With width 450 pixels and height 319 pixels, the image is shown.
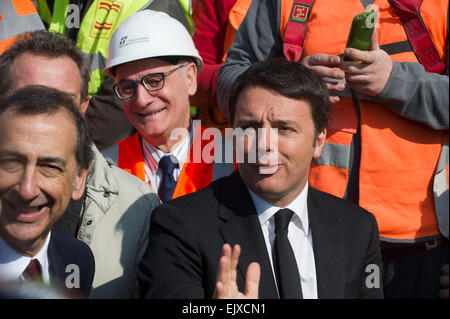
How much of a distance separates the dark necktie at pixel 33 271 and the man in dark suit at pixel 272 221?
16.6 inches

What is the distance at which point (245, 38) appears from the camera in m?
3.58

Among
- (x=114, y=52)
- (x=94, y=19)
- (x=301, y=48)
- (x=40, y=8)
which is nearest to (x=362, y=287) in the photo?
(x=301, y=48)

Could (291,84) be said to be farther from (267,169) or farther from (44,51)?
(44,51)

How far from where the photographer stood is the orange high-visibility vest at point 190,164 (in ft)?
11.8

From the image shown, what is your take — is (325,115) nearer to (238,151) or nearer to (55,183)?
(238,151)

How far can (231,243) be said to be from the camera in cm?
267

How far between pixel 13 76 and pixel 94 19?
31.3 inches

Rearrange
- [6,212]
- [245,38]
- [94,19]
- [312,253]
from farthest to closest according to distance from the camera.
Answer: [94,19] → [245,38] → [312,253] → [6,212]

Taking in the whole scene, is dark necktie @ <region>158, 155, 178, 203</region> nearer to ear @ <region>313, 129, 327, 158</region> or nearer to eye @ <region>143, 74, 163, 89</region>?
eye @ <region>143, 74, 163, 89</region>

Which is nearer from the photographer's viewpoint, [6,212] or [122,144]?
[6,212]

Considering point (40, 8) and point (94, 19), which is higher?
point (40, 8)

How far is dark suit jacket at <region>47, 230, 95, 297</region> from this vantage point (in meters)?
2.63

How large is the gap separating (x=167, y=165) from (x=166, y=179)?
0.27 feet

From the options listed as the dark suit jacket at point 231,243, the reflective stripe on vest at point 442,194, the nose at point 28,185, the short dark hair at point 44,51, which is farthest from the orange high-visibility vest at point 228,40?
the nose at point 28,185
